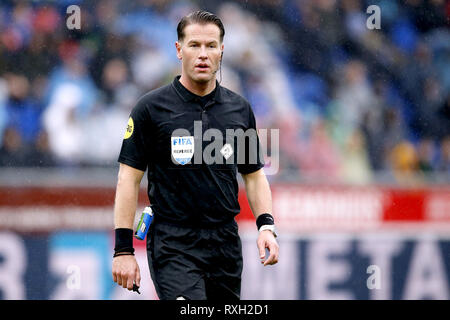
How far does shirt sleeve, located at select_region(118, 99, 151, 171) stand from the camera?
5102mm

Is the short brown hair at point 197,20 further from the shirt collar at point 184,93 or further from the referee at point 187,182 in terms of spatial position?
the shirt collar at point 184,93

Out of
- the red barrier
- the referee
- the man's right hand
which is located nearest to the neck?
the referee

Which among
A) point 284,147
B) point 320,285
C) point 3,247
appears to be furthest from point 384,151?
point 3,247

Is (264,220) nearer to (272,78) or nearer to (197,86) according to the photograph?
(197,86)

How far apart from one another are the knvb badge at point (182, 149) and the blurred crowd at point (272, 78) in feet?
13.9

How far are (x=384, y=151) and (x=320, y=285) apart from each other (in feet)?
6.65

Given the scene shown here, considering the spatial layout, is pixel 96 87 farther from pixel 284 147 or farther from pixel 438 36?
pixel 438 36

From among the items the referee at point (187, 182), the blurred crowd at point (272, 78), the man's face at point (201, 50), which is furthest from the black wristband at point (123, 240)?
the blurred crowd at point (272, 78)

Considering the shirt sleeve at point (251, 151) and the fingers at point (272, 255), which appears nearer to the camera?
the fingers at point (272, 255)

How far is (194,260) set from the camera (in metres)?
5.08

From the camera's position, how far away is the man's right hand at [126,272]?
4914mm

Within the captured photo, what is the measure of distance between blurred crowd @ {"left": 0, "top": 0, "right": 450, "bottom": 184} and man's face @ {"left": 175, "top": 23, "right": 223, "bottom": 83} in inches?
167

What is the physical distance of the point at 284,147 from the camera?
10.3m

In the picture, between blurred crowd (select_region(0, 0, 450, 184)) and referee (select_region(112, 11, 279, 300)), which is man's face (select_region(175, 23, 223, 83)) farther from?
blurred crowd (select_region(0, 0, 450, 184))
